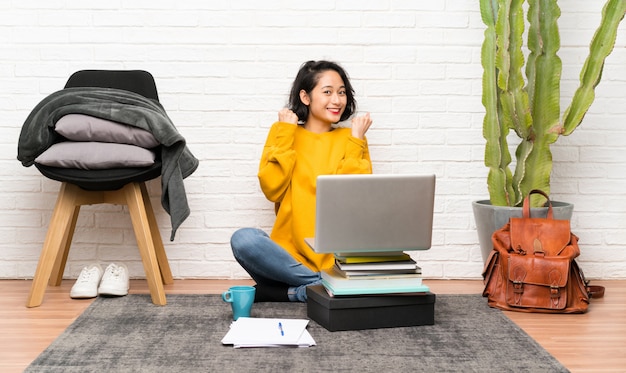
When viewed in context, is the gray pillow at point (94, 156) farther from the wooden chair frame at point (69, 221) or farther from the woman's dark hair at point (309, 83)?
the woman's dark hair at point (309, 83)

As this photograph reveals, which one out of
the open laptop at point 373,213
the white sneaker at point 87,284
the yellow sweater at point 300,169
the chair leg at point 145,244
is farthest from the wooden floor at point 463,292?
the open laptop at point 373,213

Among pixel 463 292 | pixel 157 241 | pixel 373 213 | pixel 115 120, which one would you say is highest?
pixel 115 120

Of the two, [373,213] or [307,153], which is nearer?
[373,213]

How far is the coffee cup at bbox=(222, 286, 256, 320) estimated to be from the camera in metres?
2.44

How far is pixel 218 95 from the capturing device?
3293 mm

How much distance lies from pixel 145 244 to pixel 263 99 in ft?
2.84

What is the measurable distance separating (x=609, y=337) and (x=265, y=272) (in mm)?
1151

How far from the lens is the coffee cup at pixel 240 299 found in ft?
8.00

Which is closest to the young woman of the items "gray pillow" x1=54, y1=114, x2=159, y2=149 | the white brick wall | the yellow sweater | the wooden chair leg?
the yellow sweater

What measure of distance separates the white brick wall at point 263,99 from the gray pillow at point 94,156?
0.57 metres

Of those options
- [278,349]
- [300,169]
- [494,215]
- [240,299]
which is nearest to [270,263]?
[240,299]

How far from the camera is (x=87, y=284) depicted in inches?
114

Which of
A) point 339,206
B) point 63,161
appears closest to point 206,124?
point 63,161

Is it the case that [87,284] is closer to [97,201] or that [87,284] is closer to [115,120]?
[97,201]
